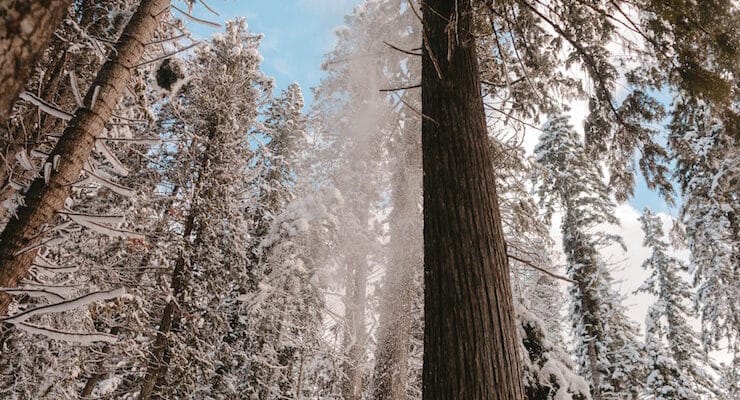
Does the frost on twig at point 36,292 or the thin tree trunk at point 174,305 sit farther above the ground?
the thin tree trunk at point 174,305

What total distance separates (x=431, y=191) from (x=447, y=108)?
631 millimetres

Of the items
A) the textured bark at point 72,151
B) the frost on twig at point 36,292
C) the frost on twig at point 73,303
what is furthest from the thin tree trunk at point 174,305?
the frost on twig at point 73,303

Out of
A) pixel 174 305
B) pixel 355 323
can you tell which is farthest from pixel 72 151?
pixel 174 305

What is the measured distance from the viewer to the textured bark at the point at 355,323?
9.97m

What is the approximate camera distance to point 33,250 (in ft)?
11.4

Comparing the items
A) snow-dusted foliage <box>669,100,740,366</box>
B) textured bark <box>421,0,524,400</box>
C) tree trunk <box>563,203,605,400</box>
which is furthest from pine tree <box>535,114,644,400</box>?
textured bark <box>421,0,524,400</box>

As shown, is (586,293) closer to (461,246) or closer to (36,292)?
(461,246)

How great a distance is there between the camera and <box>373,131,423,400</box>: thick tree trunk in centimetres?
771

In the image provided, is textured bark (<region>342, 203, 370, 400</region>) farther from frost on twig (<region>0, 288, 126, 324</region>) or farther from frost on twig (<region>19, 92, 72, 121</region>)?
frost on twig (<region>19, 92, 72, 121</region>)

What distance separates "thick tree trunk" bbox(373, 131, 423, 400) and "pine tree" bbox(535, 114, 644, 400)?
10.8m

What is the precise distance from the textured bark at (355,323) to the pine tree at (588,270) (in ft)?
34.4

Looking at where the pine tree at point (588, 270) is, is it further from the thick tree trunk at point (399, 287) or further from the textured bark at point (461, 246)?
the textured bark at point (461, 246)

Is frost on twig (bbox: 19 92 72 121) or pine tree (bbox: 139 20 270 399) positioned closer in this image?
frost on twig (bbox: 19 92 72 121)

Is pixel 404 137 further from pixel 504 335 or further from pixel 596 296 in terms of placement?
pixel 596 296
